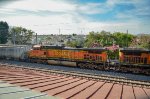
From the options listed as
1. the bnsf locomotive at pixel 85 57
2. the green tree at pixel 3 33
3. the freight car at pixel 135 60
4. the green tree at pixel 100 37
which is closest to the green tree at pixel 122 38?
the green tree at pixel 100 37

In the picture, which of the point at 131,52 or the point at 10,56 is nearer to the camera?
the point at 131,52

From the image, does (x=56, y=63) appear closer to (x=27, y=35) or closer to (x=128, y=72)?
(x=128, y=72)

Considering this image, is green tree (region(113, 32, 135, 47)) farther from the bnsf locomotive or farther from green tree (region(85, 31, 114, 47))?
the bnsf locomotive

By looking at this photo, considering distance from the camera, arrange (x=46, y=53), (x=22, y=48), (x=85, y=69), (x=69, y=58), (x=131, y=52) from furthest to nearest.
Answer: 1. (x=22, y=48)
2. (x=46, y=53)
3. (x=69, y=58)
4. (x=85, y=69)
5. (x=131, y=52)

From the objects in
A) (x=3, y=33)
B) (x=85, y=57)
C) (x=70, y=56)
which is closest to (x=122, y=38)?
(x=70, y=56)

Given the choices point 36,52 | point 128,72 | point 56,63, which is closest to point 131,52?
point 128,72

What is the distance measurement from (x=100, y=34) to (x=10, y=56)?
37607mm

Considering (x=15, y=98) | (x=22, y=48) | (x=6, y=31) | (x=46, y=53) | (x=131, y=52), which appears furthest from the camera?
(x=6, y=31)

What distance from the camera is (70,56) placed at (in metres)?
44.2

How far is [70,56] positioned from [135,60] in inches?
518

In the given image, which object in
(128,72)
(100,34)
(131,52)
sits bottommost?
(128,72)

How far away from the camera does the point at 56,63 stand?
153 feet

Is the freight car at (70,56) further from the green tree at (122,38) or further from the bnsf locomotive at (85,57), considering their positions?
the green tree at (122,38)

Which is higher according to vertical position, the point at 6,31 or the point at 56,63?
the point at 6,31
